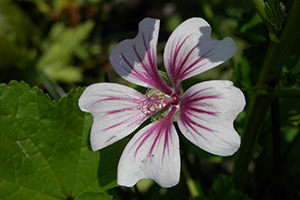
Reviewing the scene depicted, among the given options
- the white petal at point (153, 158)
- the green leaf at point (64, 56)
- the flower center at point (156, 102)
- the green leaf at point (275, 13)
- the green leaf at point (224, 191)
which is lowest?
the green leaf at point (224, 191)

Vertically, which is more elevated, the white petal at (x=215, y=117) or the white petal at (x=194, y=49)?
the white petal at (x=194, y=49)

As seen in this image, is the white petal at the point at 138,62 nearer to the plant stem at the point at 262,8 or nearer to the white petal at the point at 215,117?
the white petal at the point at 215,117

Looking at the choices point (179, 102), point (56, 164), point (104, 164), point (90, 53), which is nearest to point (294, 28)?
point (179, 102)

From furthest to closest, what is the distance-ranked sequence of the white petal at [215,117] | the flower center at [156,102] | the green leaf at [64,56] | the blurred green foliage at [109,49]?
the green leaf at [64,56] < the blurred green foliage at [109,49] < the flower center at [156,102] < the white petal at [215,117]

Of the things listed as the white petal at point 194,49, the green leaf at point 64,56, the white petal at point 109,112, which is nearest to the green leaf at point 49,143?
the white petal at point 109,112

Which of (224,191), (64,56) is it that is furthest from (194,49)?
(64,56)

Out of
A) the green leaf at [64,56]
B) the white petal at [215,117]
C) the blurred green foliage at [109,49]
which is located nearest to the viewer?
the white petal at [215,117]

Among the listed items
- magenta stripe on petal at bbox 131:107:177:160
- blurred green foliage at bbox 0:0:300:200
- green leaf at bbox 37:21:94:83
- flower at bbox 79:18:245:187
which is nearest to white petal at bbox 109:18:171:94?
flower at bbox 79:18:245:187

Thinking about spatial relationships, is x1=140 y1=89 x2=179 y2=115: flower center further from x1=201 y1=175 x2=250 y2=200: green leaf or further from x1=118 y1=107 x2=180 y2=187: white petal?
x1=201 y1=175 x2=250 y2=200: green leaf
